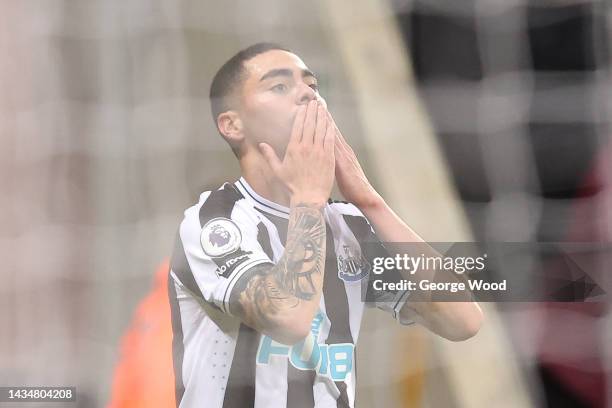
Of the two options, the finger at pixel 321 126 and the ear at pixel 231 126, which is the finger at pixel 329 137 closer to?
the finger at pixel 321 126

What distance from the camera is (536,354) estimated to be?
4.39ft

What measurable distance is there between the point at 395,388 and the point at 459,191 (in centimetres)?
34

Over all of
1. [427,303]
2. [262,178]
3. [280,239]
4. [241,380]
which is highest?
Answer: [262,178]

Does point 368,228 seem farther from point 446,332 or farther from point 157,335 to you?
point 157,335

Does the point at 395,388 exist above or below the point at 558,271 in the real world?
below

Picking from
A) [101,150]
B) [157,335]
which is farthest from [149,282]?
[101,150]

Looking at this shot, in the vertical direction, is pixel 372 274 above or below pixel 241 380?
above

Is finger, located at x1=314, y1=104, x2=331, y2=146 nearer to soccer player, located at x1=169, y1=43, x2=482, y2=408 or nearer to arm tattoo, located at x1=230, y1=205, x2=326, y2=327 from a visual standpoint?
soccer player, located at x1=169, y1=43, x2=482, y2=408

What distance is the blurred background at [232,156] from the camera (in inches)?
52.0

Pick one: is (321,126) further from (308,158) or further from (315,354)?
(315,354)

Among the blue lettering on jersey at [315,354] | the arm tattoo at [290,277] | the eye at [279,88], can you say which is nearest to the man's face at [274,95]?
the eye at [279,88]

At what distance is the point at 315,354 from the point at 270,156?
33 cm

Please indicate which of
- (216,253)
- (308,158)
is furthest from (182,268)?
(308,158)

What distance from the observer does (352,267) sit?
1.32 metres
